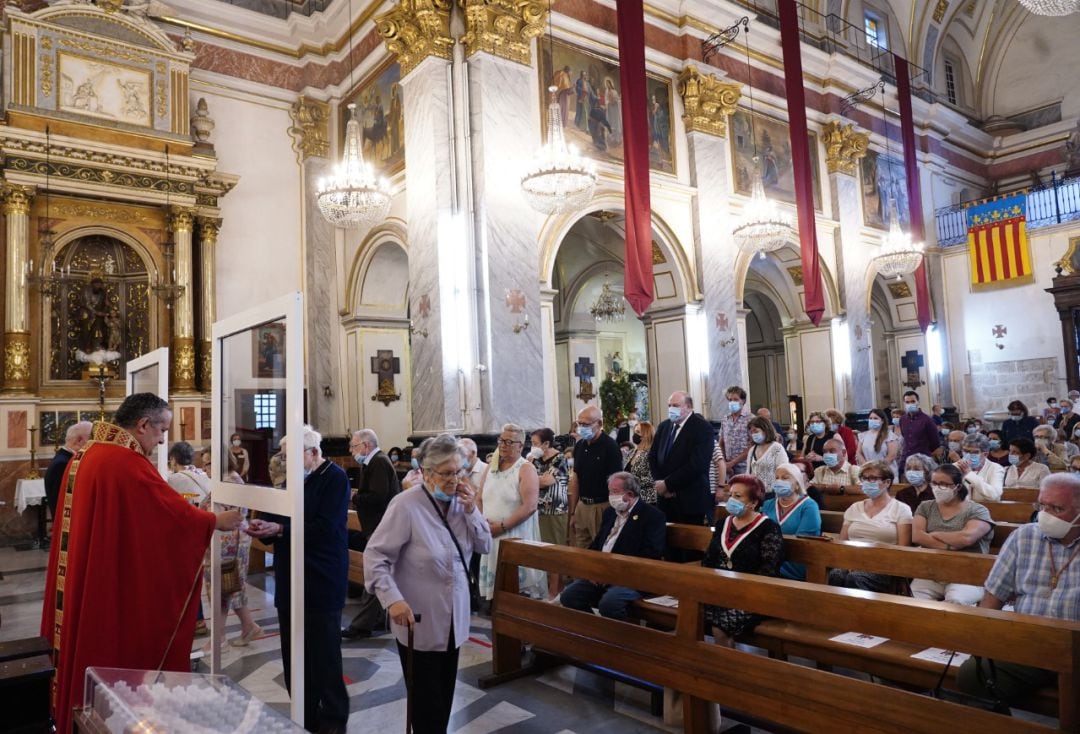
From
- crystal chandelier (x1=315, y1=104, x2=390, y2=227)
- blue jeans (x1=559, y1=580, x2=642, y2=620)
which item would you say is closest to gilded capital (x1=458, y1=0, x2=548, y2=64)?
crystal chandelier (x1=315, y1=104, x2=390, y2=227)

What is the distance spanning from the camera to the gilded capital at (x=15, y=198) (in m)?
10.0

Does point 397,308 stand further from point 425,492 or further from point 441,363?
point 425,492

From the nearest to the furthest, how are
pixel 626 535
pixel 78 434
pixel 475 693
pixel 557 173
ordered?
pixel 475 693, pixel 626 535, pixel 78 434, pixel 557 173

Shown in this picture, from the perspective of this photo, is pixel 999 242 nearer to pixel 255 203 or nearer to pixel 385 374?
pixel 385 374

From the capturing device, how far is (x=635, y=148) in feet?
33.3

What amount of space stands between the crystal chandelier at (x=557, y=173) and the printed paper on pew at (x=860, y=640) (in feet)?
20.7

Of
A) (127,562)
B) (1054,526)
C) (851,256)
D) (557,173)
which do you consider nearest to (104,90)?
(557,173)

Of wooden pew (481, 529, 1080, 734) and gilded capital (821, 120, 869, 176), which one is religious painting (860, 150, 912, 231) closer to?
gilded capital (821, 120, 869, 176)

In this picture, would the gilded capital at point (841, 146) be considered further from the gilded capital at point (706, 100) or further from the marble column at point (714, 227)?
the marble column at point (714, 227)

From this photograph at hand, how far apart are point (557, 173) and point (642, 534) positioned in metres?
5.27

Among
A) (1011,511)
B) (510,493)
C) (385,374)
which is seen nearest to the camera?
(510,493)

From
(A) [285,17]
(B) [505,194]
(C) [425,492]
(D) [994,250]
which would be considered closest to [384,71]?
(A) [285,17]

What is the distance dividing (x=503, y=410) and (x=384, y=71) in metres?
5.55

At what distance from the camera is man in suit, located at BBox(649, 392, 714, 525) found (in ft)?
19.4
